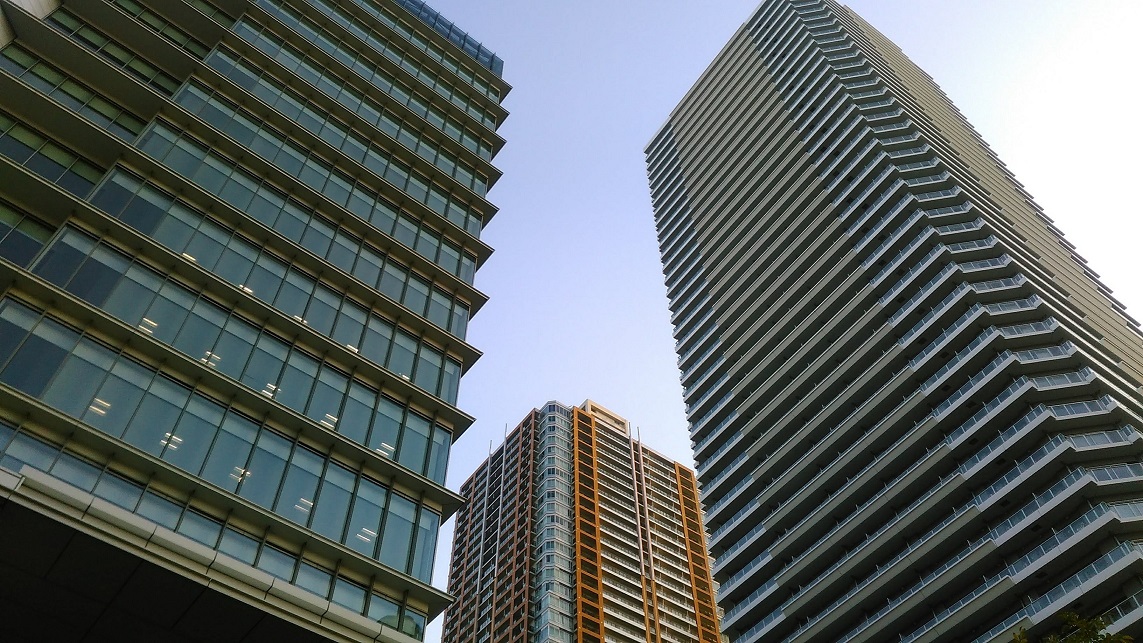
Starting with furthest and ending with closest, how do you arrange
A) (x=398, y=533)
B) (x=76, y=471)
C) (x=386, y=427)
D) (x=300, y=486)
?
(x=386, y=427)
(x=398, y=533)
(x=300, y=486)
(x=76, y=471)

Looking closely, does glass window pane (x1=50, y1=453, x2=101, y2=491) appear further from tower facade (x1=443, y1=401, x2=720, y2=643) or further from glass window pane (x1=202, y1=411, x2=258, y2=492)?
tower facade (x1=443, y1=401, x2=720, y2=643)

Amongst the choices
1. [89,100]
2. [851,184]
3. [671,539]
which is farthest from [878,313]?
[671,539]

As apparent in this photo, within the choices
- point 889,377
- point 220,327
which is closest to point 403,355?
point 220,327

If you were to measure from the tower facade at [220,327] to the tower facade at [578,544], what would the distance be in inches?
2739

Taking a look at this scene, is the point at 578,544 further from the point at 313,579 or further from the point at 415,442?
the point at 313,579

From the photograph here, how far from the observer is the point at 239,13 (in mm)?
39375

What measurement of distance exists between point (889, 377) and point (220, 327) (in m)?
45.1

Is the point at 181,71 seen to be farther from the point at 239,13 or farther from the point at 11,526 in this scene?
the point at 11,526

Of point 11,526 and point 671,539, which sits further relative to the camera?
point 671,539

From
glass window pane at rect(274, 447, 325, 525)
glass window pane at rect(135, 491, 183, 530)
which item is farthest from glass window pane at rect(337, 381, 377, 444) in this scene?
glass window pane at rect(135, 491, 183, 530)

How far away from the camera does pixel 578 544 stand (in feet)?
346

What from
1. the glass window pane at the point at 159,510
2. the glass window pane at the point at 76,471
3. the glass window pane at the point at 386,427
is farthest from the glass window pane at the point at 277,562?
the glass window pane at the point at 386,427

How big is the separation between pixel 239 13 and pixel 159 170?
14015 mm

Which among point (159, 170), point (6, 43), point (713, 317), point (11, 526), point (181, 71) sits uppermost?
point (713, 317)
